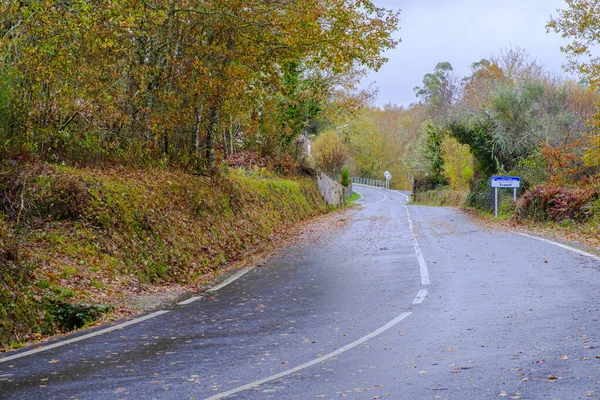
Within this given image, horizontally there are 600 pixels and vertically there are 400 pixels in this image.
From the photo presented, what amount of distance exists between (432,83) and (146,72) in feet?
368

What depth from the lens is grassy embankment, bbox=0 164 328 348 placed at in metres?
10.0

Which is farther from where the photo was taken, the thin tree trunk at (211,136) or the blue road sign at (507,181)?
the blue road sign at (507,181)

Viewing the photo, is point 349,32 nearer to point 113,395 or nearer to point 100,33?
point 100,33

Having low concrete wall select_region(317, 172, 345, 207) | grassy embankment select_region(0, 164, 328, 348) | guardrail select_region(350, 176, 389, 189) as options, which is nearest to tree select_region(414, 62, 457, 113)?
guardrail select_region(350, 176, 389, 189)

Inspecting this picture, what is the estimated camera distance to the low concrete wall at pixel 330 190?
4682 centimetres

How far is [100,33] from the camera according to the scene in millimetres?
13352

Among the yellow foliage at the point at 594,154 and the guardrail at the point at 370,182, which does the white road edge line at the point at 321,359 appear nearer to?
the yellow foliage at the point at 594,154

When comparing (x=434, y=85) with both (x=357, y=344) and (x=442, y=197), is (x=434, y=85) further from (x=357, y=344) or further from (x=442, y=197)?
(x=357, y=344)

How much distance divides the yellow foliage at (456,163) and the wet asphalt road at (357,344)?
46500 mm

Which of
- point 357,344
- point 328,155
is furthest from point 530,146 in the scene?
point 357,344

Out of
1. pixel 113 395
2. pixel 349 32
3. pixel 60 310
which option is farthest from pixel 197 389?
pixel 349 32

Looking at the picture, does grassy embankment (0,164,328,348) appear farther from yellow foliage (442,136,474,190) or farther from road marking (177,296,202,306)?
yellow foliage (442,136,474,190)

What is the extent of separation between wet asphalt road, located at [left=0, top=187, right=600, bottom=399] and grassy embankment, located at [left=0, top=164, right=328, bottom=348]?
1.20 m

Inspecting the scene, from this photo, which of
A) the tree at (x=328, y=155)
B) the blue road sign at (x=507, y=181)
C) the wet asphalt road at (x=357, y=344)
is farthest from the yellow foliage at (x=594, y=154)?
the tree at (x=328, y=155)
